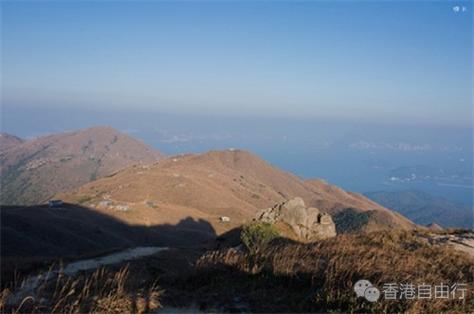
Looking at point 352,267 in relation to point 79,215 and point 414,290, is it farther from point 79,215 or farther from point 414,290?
point 79,215

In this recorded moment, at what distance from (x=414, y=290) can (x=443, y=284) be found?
1340mm

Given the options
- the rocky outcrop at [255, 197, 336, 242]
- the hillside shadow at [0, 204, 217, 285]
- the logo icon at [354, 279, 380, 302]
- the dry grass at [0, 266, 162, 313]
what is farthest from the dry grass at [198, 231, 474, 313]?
the hillside shadow at [0, 204, 217, 285]

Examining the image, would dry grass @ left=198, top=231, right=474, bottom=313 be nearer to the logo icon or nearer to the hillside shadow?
the logo icon

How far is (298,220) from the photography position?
121 feet

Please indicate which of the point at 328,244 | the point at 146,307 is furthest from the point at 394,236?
the point at 146,307

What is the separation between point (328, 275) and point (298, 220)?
96.3 ft

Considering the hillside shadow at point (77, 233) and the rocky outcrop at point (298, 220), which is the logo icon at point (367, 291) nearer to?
the rocky outcrop at point (298, 220)

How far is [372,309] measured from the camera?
6844 millimetres

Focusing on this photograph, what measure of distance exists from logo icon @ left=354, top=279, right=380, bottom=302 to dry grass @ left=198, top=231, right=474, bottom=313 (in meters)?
0.10

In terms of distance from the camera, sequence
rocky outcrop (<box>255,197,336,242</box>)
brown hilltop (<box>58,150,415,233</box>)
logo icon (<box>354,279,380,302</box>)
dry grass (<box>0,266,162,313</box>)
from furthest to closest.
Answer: brown hilltop (<box>58,150,415,233</box>), rocky outcrop (<box>255,197,336,242</box>), logo icon (<box>354,279,380,302</box>), dry grass (<box>0,266,162,313</box>)

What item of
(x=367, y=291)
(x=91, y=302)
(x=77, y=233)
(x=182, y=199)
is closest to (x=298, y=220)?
(x=367, y=291)

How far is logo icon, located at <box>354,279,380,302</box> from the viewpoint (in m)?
7.15

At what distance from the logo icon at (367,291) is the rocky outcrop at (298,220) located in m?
27.4

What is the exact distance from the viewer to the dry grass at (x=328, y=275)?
7.18m
